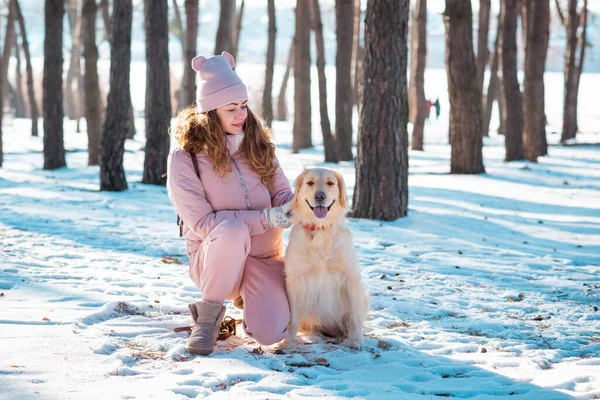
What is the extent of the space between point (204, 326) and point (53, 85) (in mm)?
12232

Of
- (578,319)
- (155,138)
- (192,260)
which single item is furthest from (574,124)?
(192,260)

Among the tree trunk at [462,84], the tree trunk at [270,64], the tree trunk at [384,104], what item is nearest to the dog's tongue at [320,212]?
the tree trunk at [384,104]

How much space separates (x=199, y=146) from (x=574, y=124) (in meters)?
20.8

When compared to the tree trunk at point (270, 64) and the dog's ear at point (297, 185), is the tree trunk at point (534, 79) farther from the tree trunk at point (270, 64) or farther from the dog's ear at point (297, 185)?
the dog's ear at point (297, 185)

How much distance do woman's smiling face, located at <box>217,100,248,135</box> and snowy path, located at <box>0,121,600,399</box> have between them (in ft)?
4.20

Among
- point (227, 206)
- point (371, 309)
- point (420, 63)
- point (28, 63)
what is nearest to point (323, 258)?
point (227, 206)

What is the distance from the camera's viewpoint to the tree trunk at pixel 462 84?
40.4 feet

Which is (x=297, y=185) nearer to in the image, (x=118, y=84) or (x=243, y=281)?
(x=243, y=281)

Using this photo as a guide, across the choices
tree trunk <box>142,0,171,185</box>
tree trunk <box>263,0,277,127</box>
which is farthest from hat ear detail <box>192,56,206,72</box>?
tree trunk <box>263,0,277,127</box>

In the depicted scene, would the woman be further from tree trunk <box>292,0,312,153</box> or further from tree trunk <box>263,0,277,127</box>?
tree trunk <box>263,0,277,127</box>

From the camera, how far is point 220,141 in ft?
14.6

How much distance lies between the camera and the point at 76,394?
3.29 m

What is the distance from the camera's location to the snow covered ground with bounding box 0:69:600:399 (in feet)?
11.8

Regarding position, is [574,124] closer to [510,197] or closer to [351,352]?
[510,197]
